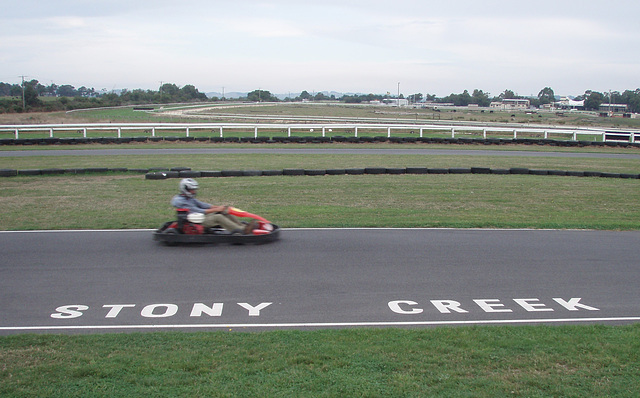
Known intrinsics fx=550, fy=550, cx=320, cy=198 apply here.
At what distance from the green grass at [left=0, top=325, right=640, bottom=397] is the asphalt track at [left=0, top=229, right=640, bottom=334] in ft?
1.77

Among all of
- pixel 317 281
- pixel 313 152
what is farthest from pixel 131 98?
pixel 317 281

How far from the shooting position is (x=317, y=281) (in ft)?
27.7

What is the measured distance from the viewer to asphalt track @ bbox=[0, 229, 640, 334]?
700 cm

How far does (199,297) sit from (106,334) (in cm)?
160

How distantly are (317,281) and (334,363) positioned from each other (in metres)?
2.98

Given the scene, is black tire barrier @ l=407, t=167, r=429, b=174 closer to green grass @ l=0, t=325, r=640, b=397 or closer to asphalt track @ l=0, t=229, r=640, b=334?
asphalt track @ l=0, t=229, r=640, b=334

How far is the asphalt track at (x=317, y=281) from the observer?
7.00m

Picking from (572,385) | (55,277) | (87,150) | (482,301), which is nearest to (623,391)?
(572,385)

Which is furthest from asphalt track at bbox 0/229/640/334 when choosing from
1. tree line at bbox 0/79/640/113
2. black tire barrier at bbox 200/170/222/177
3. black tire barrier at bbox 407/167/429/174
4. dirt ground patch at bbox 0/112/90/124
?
tree line at bbox 0/79/640/113

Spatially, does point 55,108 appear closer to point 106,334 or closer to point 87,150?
point 87,150

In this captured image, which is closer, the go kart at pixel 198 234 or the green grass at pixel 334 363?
the green grass at pixel 334 363

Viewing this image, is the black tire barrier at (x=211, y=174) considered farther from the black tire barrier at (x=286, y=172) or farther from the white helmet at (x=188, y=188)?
the white helmet at (x=188, y=188)

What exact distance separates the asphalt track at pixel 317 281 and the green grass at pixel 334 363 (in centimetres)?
54

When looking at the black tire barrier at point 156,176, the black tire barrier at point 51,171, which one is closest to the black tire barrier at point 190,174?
the black tire barrier at point 156,176
